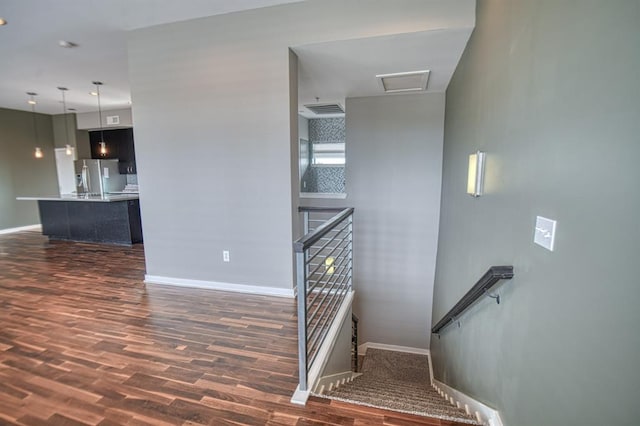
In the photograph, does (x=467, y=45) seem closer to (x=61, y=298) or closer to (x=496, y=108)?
(x=496, y=108)

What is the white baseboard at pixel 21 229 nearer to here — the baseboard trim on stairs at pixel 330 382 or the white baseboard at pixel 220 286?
the white baseboard at pixel 220 286

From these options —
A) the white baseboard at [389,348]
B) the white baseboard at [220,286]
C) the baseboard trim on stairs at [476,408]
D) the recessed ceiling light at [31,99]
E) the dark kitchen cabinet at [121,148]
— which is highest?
the recessed ceiling light at [31,99]

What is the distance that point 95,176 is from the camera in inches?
300

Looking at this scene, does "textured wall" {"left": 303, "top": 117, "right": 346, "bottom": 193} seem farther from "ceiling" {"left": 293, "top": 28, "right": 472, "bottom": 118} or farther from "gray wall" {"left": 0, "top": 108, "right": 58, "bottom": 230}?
"gray wall" {"left": 0, "top": 108, "right": 58, "bottom": 230}

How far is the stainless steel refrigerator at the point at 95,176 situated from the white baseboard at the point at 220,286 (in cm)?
543

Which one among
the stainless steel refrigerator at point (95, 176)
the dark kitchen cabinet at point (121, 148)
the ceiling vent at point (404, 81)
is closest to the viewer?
the ceiling vent at point (404, 81)

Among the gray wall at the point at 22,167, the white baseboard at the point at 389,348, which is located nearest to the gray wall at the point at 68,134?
the gray wall at the point at 22,167

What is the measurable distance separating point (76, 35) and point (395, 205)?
14.7ft

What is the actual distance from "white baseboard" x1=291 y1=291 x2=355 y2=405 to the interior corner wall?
1780 millimetres

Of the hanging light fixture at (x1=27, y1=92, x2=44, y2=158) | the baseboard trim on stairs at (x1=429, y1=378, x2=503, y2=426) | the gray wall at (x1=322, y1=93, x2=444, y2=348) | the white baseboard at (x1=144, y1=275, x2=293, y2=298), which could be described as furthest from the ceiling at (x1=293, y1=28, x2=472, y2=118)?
the hanging light fixture at (x1=27, y1=92, x2=44, y2=158)

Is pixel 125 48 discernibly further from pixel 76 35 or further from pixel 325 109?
pixel 325 109

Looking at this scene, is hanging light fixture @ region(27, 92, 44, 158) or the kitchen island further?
hanging light fixture @ region(27, 92, 44, 158)

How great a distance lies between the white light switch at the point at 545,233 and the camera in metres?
1.09

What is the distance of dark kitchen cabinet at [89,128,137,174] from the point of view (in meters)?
7.65
